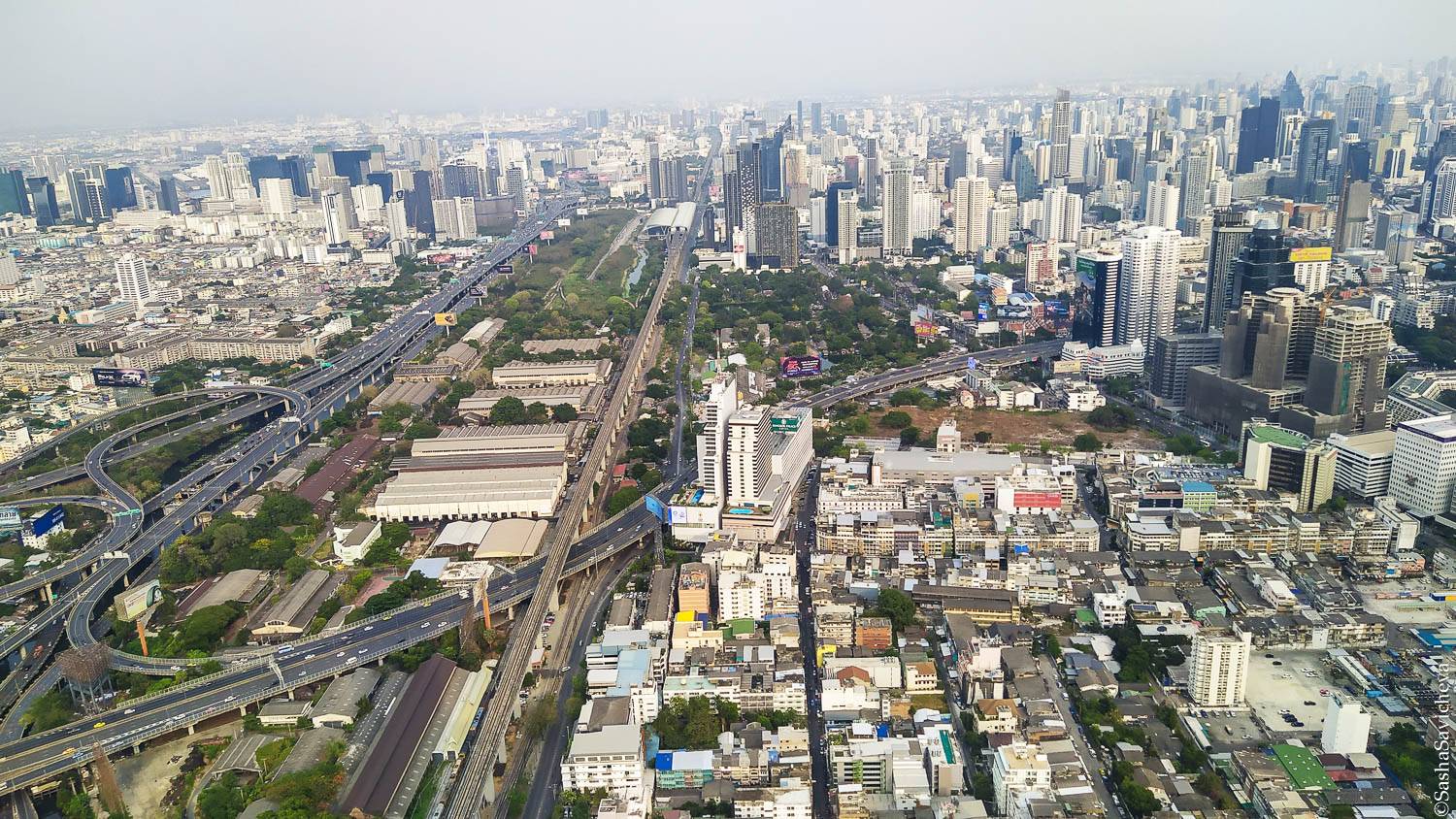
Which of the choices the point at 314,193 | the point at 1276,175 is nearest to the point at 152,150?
the point at 314,193

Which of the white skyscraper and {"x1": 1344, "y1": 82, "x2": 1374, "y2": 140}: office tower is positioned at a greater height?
{"x1": 1344, "y1": 82, "x2": 1374, "y2": 140}: office tower

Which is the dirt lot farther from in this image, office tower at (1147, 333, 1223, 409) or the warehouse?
the warehouse

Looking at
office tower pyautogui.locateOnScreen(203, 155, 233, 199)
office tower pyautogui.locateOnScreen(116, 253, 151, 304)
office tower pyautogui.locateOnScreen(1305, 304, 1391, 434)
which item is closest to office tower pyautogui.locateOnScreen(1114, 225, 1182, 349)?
office tower pyautogui.locateOnScreen(1305, 304, 1391, 434)

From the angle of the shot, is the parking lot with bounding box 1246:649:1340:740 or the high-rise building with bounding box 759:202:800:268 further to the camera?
the high-rise building with bounding box 759:202:800:268

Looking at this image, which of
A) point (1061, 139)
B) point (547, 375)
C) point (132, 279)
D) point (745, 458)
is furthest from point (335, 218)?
point (745, 458)

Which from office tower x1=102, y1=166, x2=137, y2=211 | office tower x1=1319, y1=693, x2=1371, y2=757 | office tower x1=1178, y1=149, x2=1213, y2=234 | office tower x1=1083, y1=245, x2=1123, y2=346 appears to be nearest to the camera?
office tower x1=1319, y1=693, x2=1371, y2=757

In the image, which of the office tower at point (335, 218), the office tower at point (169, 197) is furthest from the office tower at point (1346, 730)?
the office tower at point (169, 197)

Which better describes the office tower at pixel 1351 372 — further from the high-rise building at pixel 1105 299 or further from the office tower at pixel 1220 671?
the office tower at pixel 1220 671

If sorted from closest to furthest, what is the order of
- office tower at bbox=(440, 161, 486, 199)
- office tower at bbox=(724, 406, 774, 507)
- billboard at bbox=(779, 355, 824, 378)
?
office tower at bbox=(724, 406, 774, 507)
billboard at bbox=(779, 355, 824, 378)
office tower at bbox=(440, 161, 486, 199)
